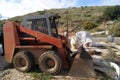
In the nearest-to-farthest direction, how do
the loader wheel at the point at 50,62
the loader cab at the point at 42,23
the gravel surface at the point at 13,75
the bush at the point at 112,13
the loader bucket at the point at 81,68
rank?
the loader bucket at the point at 81,68
the gravel surface at the point at 13,75
the loader wheel at the point at 50,62
the loader cab at the point at 42,23
the bush at the point at 112,13

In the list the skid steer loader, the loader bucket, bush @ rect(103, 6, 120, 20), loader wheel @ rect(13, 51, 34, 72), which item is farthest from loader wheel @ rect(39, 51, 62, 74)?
bush @ rect(103, 6, 120, 20)

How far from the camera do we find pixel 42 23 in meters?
10.8

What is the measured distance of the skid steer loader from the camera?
10.4 meters

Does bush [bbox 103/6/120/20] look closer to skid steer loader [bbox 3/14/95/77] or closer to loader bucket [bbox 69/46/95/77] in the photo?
skid steer loader [bbox 3/14/95/77]

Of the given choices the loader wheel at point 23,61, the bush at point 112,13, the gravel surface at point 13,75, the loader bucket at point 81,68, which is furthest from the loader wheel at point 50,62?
the bush at point 112,13

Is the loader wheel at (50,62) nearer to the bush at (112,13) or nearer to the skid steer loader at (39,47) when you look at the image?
the skid steer loader at (39,47)

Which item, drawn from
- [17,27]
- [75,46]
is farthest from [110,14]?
[17,27]

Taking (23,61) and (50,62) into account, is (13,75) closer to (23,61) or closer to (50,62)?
(23,61)

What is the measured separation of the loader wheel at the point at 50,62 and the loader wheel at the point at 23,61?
1.52ft

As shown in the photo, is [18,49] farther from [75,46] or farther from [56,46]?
[75,46]

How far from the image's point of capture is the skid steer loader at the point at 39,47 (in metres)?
10.4

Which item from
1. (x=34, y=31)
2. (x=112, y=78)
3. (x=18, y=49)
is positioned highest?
(x=34, y=31)

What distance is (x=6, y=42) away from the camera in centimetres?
1109

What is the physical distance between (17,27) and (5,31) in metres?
0.55
